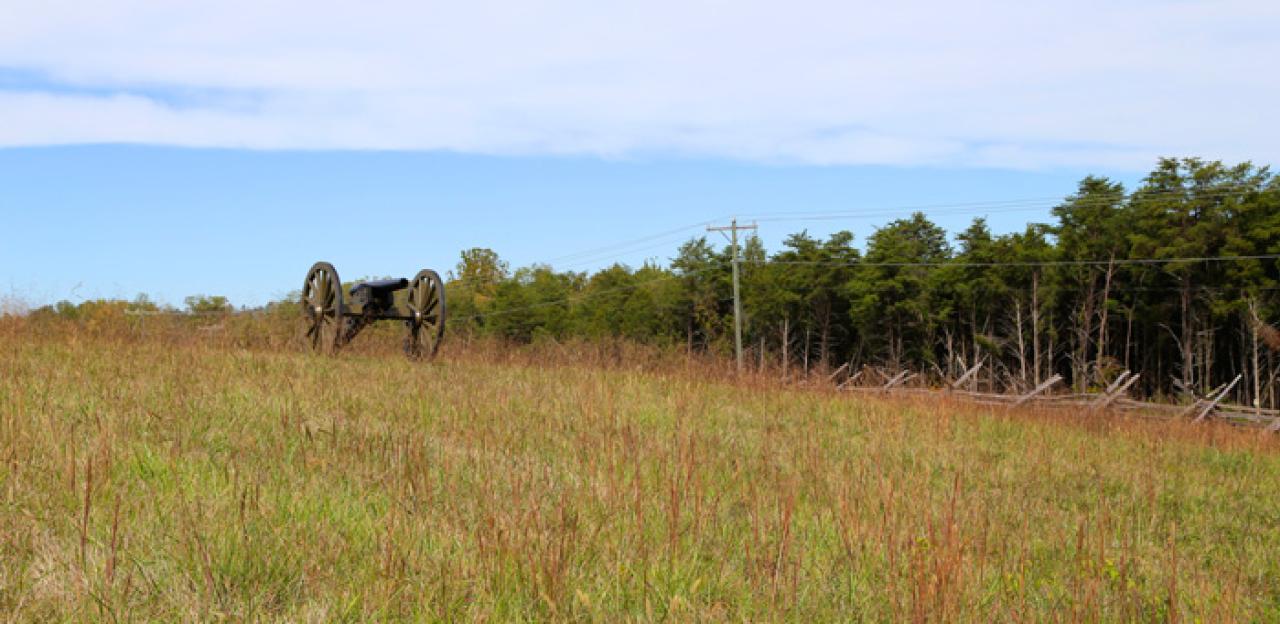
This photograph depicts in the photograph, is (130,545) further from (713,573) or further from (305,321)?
(305,321)

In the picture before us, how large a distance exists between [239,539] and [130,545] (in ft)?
1.47

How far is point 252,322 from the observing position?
17.0 meters

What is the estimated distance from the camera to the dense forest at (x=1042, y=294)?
5553 cm

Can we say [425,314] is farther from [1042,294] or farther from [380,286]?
[1042,294]

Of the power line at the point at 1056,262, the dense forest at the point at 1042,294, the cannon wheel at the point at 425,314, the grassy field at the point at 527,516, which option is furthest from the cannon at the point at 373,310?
the power line at the point at 1056,262

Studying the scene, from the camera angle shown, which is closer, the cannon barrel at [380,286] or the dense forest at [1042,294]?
the cannon barrel at [380,286]

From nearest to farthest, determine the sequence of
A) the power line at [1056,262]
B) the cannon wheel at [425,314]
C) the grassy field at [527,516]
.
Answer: the grassy field at [527,516], the cannon wheel at [425,314], the power line at [1056,262]

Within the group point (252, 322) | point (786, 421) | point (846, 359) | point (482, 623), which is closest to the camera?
point (482, 623)

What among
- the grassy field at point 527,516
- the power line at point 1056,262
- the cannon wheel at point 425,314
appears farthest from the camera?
the power line at point 1056,262

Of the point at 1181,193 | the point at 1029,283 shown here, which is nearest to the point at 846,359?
the point at 1029,283

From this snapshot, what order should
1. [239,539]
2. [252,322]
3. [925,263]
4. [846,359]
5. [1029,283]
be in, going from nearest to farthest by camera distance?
[239,539]
[252,322]
[1029,283]
[925,263]
[846,359]

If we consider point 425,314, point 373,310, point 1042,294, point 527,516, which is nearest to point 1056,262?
point 1042,294

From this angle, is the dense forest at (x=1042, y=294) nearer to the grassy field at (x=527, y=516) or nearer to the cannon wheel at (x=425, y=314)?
the cannon wheel at (x=425, y=314)

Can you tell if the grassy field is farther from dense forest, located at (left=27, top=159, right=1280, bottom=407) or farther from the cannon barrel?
dense forest, located at (left=27, top=159, right=1280, bottom=407)
